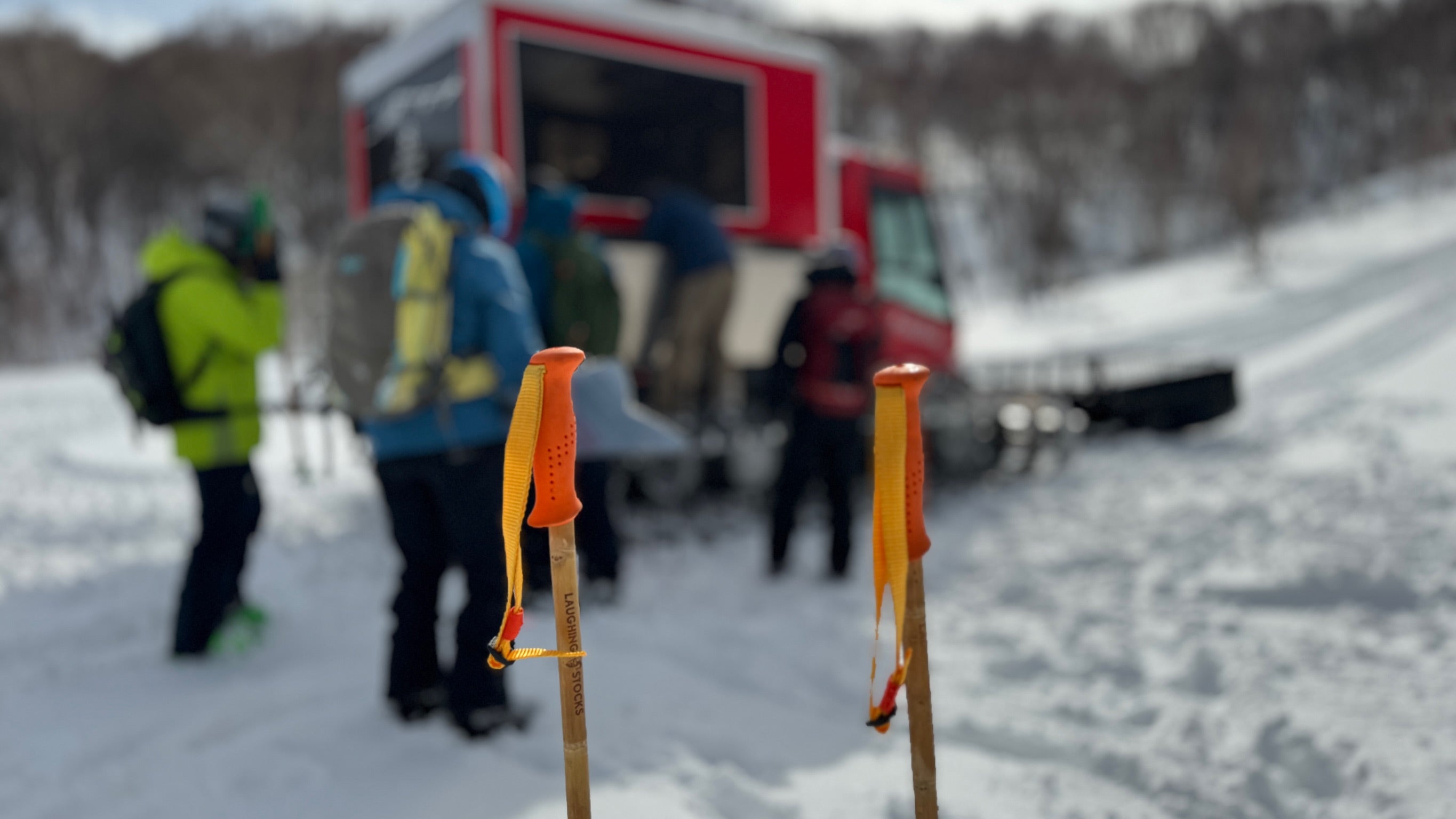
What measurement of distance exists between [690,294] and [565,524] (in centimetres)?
395

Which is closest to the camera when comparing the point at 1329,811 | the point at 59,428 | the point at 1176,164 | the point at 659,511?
the point at 1329,811

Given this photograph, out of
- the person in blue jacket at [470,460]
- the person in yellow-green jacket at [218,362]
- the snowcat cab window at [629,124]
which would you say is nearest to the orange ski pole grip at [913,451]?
the person in blue jacket at [470,460]

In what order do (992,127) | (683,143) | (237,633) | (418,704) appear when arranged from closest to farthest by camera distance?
(418,704), (237,633), (683,143), (992,127)

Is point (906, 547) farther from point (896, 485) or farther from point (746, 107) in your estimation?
point (746, 107)

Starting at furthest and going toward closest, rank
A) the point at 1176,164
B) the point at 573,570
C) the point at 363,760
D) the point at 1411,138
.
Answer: the point at 1176,164 → the point at 1411,138 → the point at 363,760 → the point at 573,570

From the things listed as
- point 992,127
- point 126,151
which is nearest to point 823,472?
point 126,151

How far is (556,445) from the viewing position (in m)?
1.54

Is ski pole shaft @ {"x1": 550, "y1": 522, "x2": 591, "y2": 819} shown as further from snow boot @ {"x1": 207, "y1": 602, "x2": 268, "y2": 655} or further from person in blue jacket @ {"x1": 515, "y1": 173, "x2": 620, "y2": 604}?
person in blue jacket @ {"x1": 515, "y1": 173, "x2": 620, "y2": 604}

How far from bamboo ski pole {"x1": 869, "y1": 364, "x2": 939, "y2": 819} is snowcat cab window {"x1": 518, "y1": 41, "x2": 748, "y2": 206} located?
4.12m

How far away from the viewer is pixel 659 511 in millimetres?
6113

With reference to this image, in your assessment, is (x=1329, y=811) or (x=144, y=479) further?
(x=144, y=479)

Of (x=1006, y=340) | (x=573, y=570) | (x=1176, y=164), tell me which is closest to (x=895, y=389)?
(x=573, y=570)

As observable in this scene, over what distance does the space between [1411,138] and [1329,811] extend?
120 feet

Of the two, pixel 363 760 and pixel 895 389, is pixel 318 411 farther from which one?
pixel 895 389
